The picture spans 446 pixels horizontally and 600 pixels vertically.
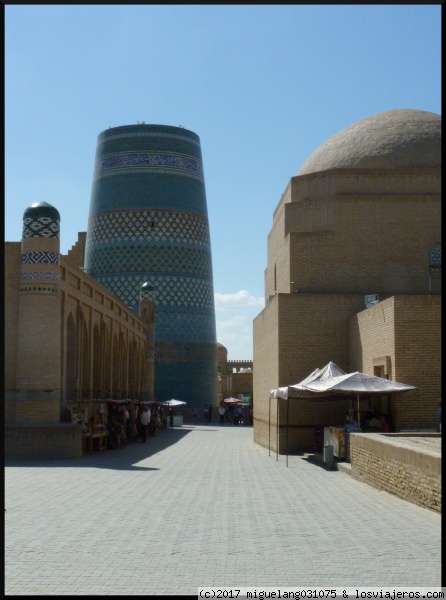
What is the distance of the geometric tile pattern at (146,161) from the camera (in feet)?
130

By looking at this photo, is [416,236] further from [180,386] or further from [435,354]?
A: [180,386]

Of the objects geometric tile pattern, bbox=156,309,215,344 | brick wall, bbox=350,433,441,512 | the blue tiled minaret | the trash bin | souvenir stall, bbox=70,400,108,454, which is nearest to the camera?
brick wall, bbox=350,433,441,512

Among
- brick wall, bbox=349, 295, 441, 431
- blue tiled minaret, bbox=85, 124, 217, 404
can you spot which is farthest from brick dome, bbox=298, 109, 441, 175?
blue tiled minaret, bbox=85, 124, 217, 404

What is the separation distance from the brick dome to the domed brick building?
27 mm

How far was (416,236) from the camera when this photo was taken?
20328 mm

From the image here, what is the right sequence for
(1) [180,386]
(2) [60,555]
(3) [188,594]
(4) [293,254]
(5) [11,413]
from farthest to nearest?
(1) [180,386] < (4) [293,254] < (5) [11,413] < (2) [60,555] < (3) [188,594]

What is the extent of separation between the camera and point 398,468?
10.6 metres

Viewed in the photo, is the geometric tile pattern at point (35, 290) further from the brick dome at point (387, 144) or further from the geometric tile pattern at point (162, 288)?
the geometric tile pattern at point (162, 288)

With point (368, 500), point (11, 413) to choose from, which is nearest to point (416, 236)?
point (11, 413)

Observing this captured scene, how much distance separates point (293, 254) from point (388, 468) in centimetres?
978

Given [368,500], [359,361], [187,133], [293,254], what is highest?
[187,133]

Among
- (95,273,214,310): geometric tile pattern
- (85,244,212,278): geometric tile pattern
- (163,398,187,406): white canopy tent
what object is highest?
(85,244,212,278): geometric tile pattern

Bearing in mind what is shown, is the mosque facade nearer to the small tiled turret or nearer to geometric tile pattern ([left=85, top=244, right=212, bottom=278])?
the small tiled turret

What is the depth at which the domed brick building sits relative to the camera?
18.5 m
